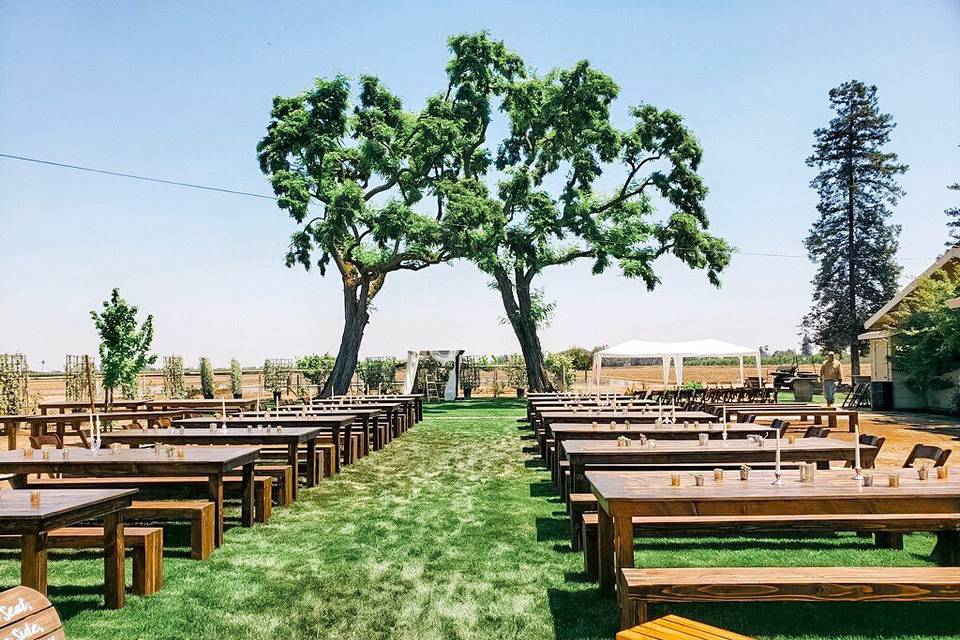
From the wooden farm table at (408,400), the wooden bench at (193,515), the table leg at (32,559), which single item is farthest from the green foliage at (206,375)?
the table leg at (32,559)

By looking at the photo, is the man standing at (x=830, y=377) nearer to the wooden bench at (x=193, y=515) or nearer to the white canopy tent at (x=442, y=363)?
the white canopy tent at (x=442, y=363)

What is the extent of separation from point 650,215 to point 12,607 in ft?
95.7

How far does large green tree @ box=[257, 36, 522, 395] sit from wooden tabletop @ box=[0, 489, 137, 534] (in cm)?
2193

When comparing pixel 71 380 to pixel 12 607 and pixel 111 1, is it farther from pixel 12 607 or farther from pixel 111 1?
pixel 12 607

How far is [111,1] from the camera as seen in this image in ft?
49.7

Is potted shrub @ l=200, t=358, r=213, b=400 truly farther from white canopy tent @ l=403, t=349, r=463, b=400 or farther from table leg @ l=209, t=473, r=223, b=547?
table leg @ l=209, t=473, r=223, b=547

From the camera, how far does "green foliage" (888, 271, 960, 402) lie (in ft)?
67.3

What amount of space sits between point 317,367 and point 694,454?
99.1ft

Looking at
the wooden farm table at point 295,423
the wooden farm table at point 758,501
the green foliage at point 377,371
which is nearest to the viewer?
the wooden farm table at point 758,501

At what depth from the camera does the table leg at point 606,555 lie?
5188 mm

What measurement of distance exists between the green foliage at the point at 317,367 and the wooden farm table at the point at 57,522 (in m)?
30.4

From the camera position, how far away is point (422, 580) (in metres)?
5.71

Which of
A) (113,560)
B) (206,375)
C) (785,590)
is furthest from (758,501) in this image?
(206,375)

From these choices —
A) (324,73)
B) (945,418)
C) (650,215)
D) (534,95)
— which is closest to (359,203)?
(324,73)
